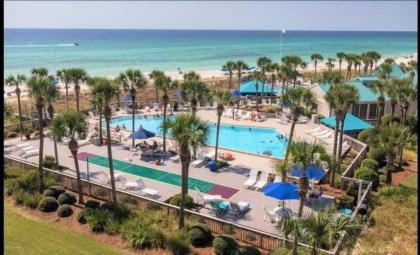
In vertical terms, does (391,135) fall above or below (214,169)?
above

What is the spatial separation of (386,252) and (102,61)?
4048 inches

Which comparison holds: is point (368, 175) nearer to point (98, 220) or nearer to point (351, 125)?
point (351, 125)

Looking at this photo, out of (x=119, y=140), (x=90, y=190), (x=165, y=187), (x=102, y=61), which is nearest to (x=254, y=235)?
(x=165, y=187)

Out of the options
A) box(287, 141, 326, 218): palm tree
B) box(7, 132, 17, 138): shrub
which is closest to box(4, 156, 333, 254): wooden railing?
box(287, 141, 326, 218): palm tree

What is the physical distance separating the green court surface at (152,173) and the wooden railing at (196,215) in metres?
4.09

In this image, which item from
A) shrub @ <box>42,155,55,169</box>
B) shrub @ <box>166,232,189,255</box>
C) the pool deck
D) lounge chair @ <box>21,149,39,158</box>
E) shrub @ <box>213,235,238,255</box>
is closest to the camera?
shrub @ <box>213,235,238,255</box>

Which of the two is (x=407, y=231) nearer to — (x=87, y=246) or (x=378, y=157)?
(x=378, y=157)

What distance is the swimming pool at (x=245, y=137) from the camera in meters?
31.0

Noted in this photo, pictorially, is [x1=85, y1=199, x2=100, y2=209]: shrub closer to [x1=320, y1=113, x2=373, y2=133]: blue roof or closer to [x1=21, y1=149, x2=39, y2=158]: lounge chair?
[x1=21, y1=149, x2=39, y2=158]: lounge chair

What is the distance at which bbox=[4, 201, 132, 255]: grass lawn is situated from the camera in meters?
14.2

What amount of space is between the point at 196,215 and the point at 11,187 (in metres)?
9.83

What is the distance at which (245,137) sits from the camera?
3406 cm

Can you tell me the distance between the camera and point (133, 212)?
17.2 metres

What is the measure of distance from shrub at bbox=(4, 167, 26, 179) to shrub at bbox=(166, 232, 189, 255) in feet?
35.5
